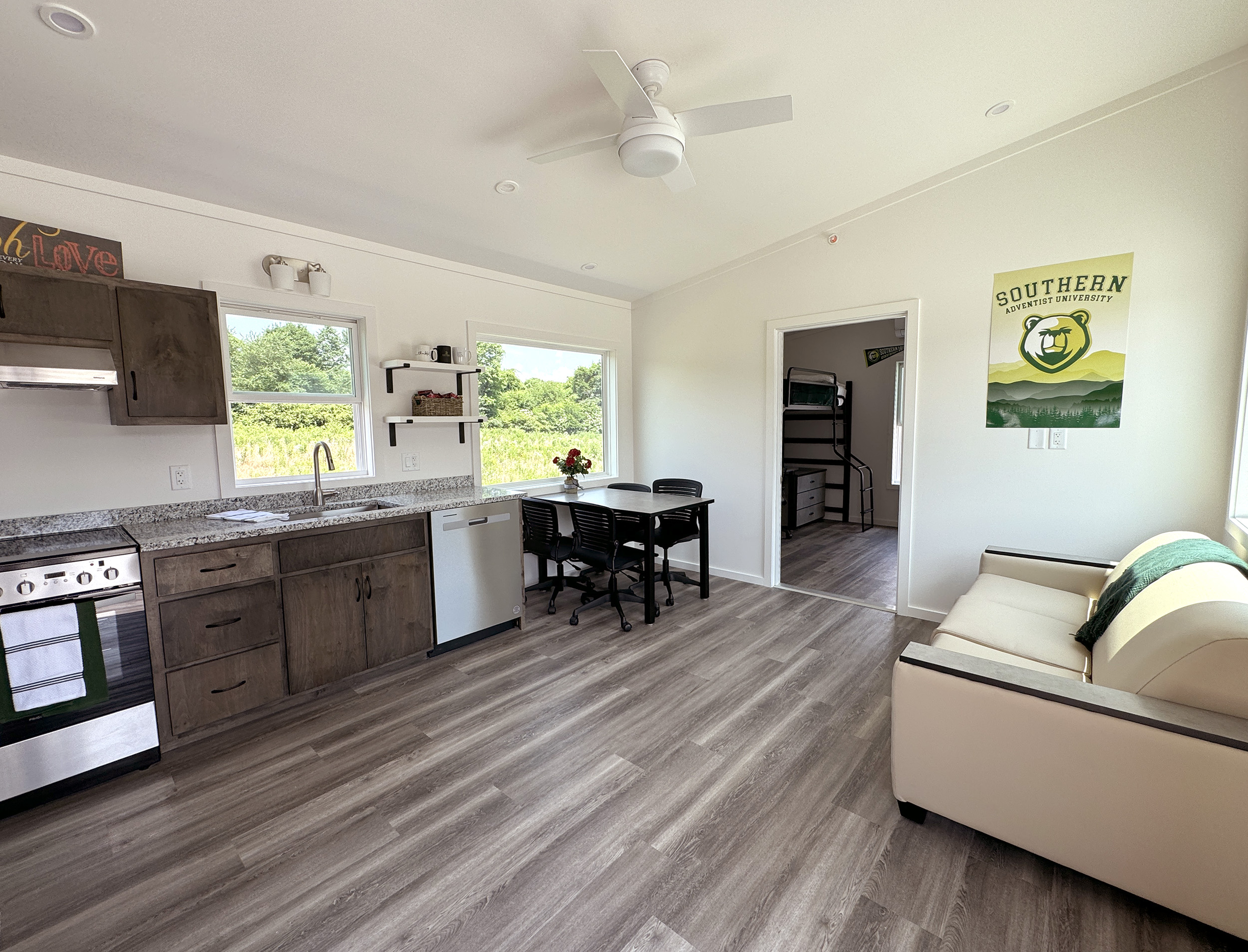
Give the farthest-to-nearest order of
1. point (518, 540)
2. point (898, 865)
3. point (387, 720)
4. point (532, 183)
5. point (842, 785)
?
point (518, 540), point (532, 183), point (387, 720), point (842, 785), point (898, 865)

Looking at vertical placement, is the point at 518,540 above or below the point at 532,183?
below

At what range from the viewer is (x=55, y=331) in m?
2.22

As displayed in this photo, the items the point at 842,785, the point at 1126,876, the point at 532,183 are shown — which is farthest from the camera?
the point at 532,183

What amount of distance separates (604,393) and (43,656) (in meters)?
4.17

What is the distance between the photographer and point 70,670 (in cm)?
206

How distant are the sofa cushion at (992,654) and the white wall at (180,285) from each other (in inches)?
127

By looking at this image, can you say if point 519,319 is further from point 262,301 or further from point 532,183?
point 262,301

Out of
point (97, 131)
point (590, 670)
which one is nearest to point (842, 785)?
point (590, 670)

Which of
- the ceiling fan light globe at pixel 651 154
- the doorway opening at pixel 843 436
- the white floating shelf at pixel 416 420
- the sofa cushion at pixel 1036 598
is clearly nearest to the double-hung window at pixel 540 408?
the white floating shelf at pixel 416 420

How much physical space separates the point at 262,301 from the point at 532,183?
1666 mm

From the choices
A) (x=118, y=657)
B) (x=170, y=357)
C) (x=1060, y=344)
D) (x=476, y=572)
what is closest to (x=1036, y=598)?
(x=1060, y=344)

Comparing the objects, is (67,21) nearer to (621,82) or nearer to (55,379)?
(55,379)

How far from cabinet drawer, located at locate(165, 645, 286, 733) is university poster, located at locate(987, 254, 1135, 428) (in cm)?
434

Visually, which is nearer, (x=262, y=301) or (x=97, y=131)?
(x=97, y=131)
